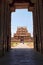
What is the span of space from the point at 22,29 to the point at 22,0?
33.3 m

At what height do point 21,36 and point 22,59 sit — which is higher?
point 22,59

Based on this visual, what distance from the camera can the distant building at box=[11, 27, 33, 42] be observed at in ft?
161

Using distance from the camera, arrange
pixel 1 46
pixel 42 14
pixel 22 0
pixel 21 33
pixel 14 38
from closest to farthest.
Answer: pixel 1 46, pixel 42 14, pixel 22 0, pixel 14 38, pixel 21 33

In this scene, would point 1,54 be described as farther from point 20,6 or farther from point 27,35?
point 27,35

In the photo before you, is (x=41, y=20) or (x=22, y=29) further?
(x=22, y=29)

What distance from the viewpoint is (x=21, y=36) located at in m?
53.2

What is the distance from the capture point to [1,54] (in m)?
13.6

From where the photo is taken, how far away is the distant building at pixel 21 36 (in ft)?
161

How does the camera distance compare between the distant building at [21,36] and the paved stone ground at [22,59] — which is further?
the distant building at [21,36]

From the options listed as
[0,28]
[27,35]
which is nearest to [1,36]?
[0,28]

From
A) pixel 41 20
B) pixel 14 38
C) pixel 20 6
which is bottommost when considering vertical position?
pixel 14 38

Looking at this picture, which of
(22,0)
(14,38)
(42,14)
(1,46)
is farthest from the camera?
(14,38)

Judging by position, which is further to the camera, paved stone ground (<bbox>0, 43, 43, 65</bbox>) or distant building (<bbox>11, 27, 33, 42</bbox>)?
distant building (<bbox>11, 27, 33, 42</bbox>)

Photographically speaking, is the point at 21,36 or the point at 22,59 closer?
the point at 22,59
